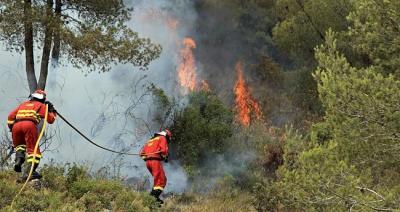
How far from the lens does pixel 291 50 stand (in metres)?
18.5

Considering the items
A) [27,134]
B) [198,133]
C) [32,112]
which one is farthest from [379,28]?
[198,133]

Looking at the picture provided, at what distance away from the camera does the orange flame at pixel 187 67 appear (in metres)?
22.5

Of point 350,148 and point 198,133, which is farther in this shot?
point 198,133

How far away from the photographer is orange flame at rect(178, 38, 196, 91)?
73.8ft

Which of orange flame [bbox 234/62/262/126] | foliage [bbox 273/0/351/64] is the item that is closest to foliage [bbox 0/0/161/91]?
foliage [bbox 273/0/351/64]

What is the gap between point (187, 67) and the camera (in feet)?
80.2

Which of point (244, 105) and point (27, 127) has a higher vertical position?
point (244, 105)

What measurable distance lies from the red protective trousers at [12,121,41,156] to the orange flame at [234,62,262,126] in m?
13.2

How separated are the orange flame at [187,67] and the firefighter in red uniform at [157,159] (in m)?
11.9

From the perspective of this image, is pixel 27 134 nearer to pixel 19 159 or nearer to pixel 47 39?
pixel 19 159

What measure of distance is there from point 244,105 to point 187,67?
13.3 ft

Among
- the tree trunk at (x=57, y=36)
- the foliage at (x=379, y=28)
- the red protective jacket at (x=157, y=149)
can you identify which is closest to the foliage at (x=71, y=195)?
the red protective jacket at (x=157, y=149)

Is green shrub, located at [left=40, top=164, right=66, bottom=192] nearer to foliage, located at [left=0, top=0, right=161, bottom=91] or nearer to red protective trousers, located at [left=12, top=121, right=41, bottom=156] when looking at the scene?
red protective trousers, located at [left=12, top=121, right=41, bottom=156]

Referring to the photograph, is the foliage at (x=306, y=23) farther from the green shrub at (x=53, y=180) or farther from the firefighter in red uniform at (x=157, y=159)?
the green shrub at (x=53, y=180)
